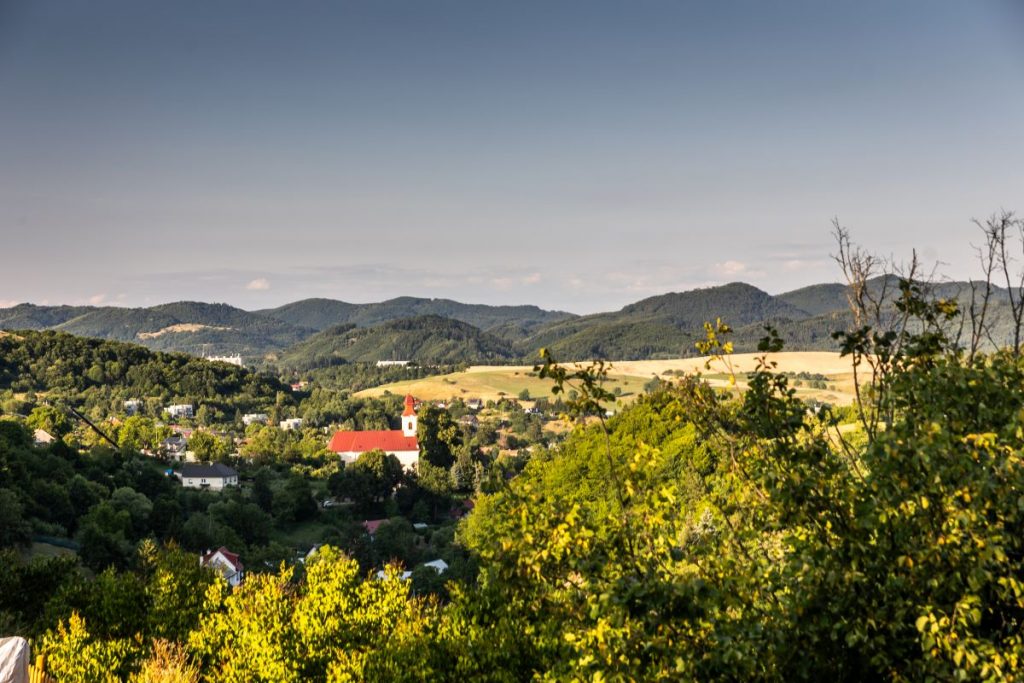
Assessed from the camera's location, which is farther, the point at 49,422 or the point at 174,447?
the point at 174,447

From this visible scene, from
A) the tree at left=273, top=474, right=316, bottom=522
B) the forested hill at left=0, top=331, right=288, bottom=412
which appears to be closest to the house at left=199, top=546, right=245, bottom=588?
the tree at left=273, top=474, right=316, bottom=522

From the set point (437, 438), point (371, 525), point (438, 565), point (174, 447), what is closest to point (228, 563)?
point (438, 565)

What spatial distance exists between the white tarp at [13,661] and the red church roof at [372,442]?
3325 inches

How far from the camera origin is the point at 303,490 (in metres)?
64.5

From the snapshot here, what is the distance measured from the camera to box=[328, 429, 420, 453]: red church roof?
96887mm

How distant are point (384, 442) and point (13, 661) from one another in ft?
297

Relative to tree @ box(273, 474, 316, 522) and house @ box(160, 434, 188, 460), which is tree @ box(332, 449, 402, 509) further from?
house @ box(160, 434, 188, 460)

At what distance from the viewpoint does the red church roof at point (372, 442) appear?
9689 centimetres

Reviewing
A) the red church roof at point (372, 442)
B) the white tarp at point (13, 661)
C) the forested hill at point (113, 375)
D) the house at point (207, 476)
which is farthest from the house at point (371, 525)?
the forested hill at point (113, 375)

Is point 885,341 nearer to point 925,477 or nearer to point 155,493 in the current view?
point 925,477

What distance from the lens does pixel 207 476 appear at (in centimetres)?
7281

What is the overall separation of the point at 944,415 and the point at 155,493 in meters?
62.5

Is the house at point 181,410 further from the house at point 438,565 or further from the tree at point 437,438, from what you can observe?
the house at point 438,565

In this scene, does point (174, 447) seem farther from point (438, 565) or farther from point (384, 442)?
point (438, 565)
